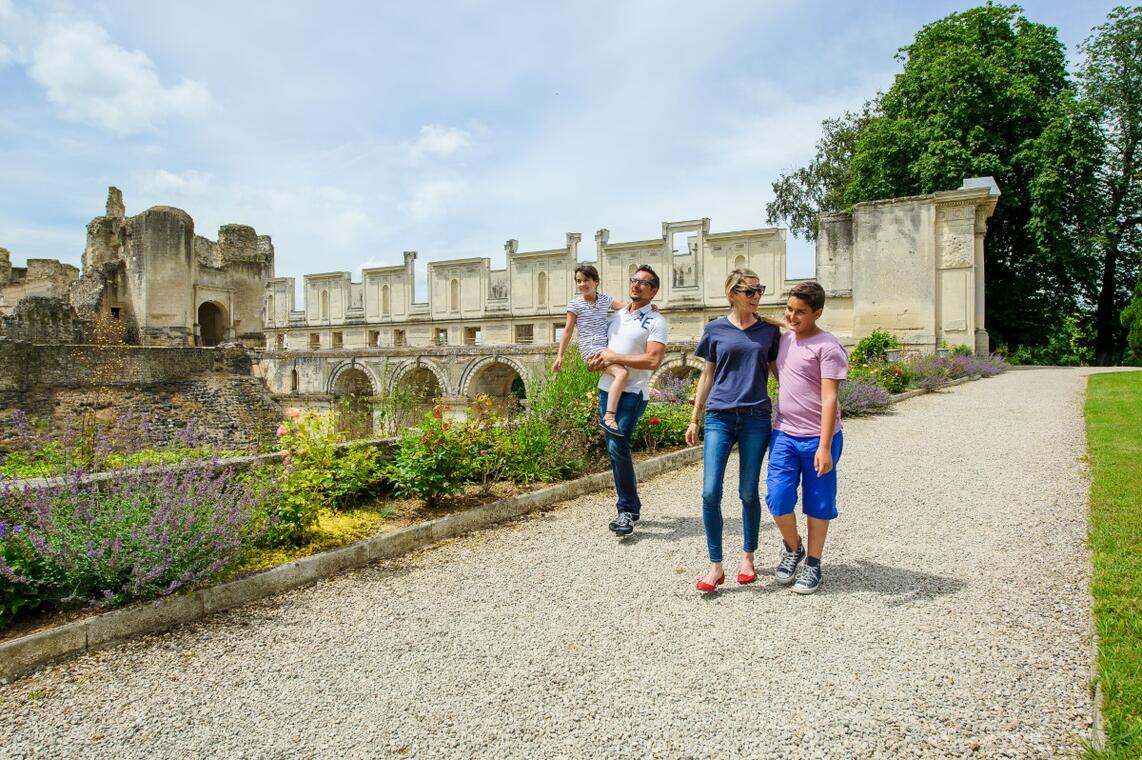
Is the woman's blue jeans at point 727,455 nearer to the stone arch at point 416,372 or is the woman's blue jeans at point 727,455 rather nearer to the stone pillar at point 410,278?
the stone arch at point 416,372

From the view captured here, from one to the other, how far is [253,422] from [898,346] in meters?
21.3

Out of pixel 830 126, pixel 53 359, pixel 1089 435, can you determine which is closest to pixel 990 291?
pixel 830 126

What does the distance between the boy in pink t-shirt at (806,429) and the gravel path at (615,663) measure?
16.6 inches

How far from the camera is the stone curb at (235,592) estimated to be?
2.77 m

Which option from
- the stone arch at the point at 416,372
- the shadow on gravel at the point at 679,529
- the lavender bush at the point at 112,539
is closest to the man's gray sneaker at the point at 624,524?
the shadow on gravel at the point at 679,529

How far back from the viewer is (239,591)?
134 inches

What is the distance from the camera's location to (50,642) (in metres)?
2.79

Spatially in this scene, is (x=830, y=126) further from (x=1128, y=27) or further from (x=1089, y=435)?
(x=1089, y=435)

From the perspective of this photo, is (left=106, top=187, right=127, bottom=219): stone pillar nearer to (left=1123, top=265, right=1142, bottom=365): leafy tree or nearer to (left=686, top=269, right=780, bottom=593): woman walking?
(left=686, top=269, right=780, bottom=593): woman walking

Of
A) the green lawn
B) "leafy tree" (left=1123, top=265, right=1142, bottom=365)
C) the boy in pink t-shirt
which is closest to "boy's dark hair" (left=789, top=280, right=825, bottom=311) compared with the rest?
the boy in pink t-shirt

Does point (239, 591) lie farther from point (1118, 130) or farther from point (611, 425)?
point (1118, 130)

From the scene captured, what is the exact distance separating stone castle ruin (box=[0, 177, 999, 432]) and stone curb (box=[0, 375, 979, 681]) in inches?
590

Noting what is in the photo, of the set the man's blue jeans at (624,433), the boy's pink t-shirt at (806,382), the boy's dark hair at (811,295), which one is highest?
the boy's dark hair at (811,295)

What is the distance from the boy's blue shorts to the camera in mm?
3291
